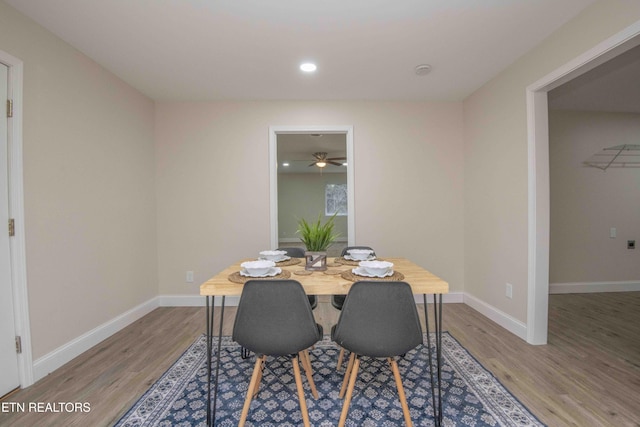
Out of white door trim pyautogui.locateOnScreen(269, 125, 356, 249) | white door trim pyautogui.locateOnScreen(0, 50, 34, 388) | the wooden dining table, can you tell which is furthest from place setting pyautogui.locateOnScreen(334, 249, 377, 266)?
white door trim pyautogui.locateOnScreen(0, 50, 34, 388)

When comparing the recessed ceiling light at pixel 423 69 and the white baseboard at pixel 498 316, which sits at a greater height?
the recessed ceiling light at pixel 423 69

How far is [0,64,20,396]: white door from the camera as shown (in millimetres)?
1700

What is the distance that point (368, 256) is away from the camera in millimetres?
2088

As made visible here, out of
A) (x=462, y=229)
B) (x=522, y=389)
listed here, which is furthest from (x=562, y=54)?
A: (x=522, y=389)

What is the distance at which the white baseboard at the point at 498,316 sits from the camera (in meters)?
2.43

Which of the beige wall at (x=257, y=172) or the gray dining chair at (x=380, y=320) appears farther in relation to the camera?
the beige wall at (x=257, y=172)

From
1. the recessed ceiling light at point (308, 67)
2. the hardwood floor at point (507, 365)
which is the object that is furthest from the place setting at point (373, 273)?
the recessed ceiling light at point (308, 67)

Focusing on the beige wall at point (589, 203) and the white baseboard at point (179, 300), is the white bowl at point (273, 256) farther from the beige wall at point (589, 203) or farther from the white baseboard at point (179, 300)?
the beige wall at point (589, 203)

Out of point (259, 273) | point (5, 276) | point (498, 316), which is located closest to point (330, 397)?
point (259, 273)

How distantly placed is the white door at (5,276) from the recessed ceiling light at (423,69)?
3.00 metres

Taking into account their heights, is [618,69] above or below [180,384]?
above

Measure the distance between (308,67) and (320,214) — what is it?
1.33m

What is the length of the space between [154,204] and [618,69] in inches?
192

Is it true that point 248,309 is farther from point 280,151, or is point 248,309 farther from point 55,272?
point 280,151
